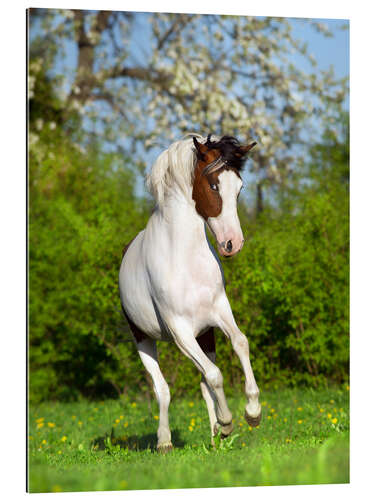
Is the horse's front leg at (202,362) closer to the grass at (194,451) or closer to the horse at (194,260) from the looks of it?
the horse at (194,260)

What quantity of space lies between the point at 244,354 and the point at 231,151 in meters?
1.25

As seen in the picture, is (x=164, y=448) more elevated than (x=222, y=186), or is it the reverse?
(x=222, y=186)

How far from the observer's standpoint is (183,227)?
4.64 m

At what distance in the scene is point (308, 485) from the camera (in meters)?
4.73

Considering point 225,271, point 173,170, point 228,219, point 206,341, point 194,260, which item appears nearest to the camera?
point 228,219

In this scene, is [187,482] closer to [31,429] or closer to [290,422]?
[290,422]

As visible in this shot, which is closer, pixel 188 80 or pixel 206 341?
pixel 206 341

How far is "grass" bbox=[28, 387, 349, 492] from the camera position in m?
4.46

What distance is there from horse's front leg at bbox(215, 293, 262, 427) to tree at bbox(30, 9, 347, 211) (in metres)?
6.00

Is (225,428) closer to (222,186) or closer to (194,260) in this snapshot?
(194,260)

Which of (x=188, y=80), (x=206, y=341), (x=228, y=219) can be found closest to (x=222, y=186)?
(x=228, y=219)

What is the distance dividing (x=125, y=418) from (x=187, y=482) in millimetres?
3638

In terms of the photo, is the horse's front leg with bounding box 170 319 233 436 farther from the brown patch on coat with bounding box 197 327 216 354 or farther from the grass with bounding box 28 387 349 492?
the brown patch on coat with bounding box 197 327 216 354

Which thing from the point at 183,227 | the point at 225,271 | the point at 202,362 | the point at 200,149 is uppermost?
the point at 200,149
